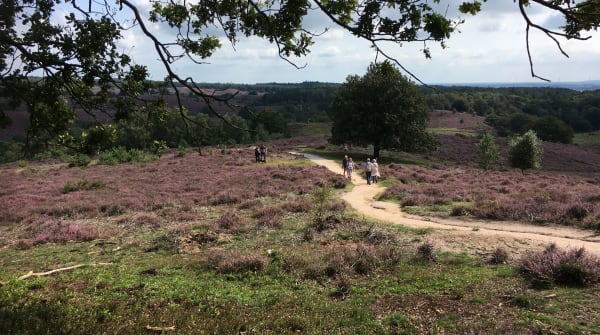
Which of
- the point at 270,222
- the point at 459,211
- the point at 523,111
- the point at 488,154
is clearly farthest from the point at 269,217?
the point at 523,111

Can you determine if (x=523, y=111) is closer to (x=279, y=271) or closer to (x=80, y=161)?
(x=80, y=161)

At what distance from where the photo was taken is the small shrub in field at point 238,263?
1100cm

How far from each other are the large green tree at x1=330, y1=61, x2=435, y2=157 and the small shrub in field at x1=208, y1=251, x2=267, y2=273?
37286mm

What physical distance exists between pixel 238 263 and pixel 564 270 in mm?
7586

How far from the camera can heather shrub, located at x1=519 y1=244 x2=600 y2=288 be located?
9039mm

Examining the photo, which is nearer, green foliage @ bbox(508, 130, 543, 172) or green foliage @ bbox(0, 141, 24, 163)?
green foliage @ bbox(508, 130, 543, 172)

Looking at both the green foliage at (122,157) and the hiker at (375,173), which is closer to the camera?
the hiker at (375,173)

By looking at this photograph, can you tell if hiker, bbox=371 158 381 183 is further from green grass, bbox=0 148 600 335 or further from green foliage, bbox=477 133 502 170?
green foliage, bbox=477 133 502 170

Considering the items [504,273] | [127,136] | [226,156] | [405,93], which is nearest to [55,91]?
[504,273]

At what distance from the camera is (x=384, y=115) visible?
47062mm

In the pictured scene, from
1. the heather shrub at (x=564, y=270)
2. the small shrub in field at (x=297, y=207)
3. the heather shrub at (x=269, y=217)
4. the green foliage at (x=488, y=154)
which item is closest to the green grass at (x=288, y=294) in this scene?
the heather shrub at (x=564, y=270)

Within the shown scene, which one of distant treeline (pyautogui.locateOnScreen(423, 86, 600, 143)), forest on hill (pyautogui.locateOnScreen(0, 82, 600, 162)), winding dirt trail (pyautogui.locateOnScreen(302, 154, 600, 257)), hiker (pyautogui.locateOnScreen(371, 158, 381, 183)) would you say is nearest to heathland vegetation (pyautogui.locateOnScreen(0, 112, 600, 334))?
winding dirt trail (pyautogui.locateOnScreen(302, 154, 600, 257))

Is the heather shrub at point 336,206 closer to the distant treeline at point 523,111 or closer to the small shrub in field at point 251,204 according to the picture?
the small shrub in field at point 251,204

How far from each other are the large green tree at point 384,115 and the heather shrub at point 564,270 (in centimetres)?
3731
